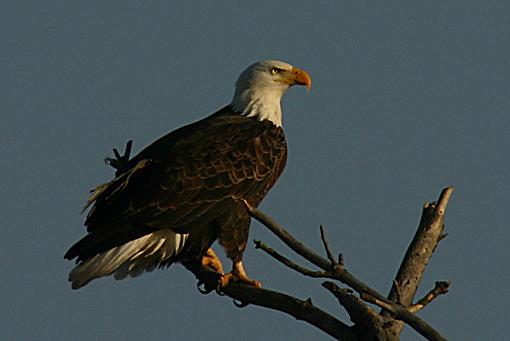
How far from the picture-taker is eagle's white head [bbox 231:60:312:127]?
8.95 meters

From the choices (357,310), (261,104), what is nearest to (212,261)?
(261,104)

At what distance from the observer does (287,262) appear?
197 inches

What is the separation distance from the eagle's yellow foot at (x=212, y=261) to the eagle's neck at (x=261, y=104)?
4.27 ft

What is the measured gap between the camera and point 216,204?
7918 millimetres

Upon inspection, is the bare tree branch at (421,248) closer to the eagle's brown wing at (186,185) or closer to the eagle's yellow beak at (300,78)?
the eagle's brown wing at (186,185)

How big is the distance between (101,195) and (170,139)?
896mm

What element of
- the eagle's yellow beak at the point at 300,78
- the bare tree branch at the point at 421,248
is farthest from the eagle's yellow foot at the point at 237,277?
the eagle's yellow beak at the point at 300,78

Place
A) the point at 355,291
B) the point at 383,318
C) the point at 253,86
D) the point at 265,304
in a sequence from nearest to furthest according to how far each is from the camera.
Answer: the point at 355,291 < the point at 383,318 < the point at 265,304 < the point at 253,86

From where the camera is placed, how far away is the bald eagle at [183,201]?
7.51 m

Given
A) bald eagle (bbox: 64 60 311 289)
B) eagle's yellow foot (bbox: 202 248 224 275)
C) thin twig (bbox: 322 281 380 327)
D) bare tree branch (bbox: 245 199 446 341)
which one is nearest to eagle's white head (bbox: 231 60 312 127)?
bald eagle (bbox: 64 60 311 289)

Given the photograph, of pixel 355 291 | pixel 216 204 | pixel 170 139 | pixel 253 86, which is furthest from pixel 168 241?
pixel 355 291

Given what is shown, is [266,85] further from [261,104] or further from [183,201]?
[183,201]

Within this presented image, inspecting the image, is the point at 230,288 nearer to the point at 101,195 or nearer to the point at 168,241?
the point at 168,241

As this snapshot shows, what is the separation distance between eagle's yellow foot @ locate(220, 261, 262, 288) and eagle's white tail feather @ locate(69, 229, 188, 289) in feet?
1.47
